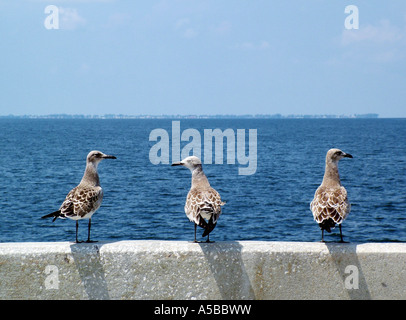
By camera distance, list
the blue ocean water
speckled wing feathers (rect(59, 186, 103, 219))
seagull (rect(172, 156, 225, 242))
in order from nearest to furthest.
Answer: seagull (rect(172, 156, 225, 242))
speckled wing feathers (rect(59, 186, 103, 219))
the blue ocean water

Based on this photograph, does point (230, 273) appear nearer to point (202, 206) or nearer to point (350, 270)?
point (202, 206)

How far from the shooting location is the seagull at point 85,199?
Answer: 6.50m

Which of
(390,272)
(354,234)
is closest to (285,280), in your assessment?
(390,272)

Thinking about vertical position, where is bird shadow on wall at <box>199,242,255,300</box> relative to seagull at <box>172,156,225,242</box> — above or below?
below

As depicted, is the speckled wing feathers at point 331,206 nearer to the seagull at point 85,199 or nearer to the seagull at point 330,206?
the seagull at point 330,206

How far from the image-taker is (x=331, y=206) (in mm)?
6387

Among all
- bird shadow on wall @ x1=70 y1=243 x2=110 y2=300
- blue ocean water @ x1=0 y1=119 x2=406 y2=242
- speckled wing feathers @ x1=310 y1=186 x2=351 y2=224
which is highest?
speckled wing feathers @ x1=310 y1=186 x2=351 y2=224

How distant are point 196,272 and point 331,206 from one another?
1.80m

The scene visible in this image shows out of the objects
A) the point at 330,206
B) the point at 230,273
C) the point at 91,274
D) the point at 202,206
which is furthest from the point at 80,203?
the point at 330,206

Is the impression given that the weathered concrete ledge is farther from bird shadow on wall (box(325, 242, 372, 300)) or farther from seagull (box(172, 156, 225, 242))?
seagull (box(172, 156, 225, 242))

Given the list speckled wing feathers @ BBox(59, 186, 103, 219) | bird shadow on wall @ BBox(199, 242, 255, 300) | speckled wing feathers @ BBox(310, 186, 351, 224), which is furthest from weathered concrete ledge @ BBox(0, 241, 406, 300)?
speckled wing feathers @ BBox(59, 186, 103, 219)

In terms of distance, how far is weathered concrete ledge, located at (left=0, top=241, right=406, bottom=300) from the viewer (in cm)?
579

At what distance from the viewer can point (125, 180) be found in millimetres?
48719
